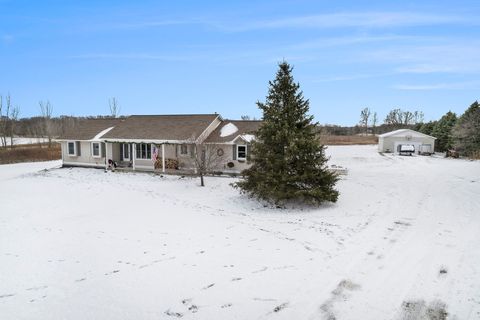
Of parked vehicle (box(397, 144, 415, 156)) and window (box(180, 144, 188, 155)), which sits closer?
window (box(180, 144, 188, 155))

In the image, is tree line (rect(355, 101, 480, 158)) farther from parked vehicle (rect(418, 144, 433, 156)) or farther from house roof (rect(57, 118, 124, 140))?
house roof (rect(57, 118, 124, 140))

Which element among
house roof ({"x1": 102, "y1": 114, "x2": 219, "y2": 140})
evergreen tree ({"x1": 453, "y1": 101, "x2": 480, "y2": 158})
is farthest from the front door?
evergreen tree ({"x1": 453, "y1": 101, "x2": 480, "y2": 158})

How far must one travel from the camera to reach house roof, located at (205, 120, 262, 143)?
2441cm

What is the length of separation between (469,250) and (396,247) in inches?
76.6

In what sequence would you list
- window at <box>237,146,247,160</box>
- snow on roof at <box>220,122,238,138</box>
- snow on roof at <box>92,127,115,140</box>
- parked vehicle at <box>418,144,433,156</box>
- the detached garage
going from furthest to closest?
the detached garage → parked vehicle at <box>418,144,433,156</box> → snow on roof at <box>92,127,115,140</box> → snow on roof at <box>220,122,238,138</box> → window at <box>237,146,247,160</box>

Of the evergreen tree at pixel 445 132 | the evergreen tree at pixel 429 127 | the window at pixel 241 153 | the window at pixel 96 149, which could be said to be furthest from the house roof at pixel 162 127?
the evergreen tree at pixel 429 127

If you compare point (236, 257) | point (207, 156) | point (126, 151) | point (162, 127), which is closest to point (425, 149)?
point (207, 156)

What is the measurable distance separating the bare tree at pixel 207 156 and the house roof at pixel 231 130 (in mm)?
750

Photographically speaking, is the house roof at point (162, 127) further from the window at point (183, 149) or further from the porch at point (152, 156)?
the window at point (183, 149)

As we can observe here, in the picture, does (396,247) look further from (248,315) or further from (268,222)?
(248,315)

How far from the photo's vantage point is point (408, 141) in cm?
4772

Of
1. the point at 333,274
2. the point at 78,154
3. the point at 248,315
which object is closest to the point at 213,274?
the point at 248,315

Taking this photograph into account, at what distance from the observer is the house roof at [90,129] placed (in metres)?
29.3

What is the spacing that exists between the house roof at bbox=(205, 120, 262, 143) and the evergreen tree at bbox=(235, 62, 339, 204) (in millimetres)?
7035
